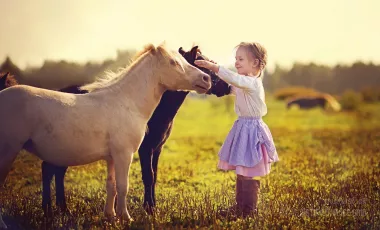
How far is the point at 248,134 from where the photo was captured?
5.80m

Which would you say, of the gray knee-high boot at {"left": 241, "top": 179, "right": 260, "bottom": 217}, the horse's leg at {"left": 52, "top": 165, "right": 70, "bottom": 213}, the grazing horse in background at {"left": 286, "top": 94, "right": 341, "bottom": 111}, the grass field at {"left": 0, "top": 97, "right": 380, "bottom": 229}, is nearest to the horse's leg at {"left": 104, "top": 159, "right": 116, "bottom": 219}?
the grass field at {"left": 0, "top": 97, "right": 380, "bottom": 229}

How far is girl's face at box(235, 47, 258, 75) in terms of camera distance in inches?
231

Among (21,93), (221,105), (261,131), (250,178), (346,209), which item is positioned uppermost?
(221,105)

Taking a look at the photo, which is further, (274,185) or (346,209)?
(274,185)

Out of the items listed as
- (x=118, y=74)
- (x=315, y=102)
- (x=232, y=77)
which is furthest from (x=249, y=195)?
(x=315, y=102)

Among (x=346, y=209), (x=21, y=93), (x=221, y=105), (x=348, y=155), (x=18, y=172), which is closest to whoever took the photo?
(x=21, y=93)

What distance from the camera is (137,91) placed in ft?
18.0

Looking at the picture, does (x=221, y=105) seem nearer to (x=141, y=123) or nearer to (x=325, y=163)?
(x=325, y=163)

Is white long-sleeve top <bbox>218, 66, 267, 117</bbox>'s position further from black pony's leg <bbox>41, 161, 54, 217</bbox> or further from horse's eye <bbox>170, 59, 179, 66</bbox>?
black pony's leg <bbox>41, 161, 54, 217</bbox>

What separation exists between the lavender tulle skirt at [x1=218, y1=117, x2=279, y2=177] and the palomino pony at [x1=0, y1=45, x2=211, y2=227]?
78 centimetres

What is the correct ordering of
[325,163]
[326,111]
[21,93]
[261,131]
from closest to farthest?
[21,93] < [261,131] < [325,163] < [326,111]

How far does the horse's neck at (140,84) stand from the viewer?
5.48 metres

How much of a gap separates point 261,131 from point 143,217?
72.1 inches

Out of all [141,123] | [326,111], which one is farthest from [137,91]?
[326,111]
